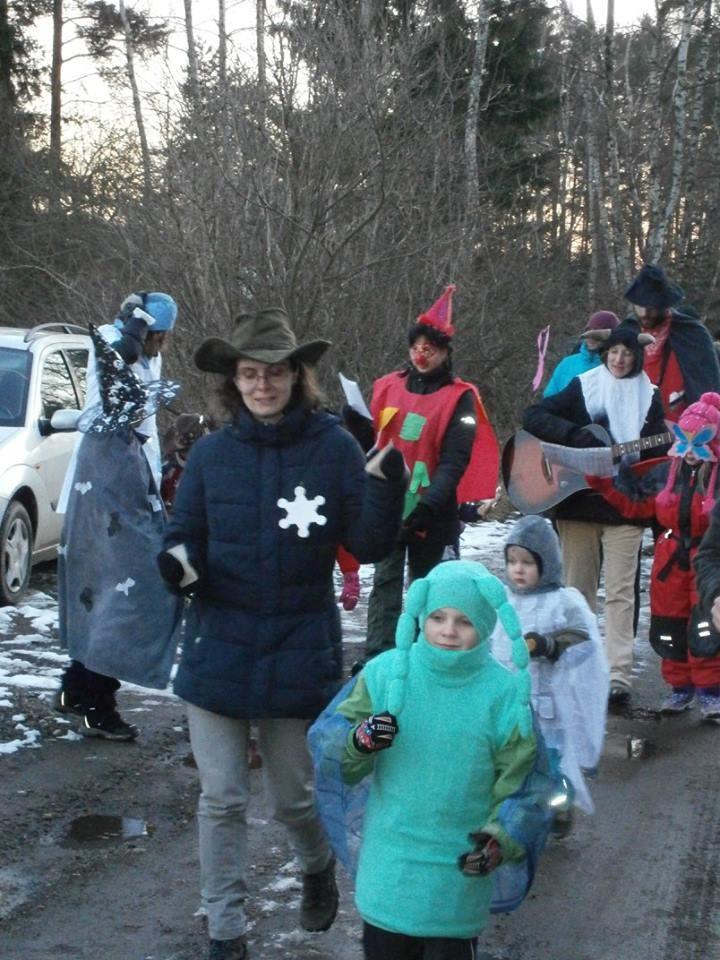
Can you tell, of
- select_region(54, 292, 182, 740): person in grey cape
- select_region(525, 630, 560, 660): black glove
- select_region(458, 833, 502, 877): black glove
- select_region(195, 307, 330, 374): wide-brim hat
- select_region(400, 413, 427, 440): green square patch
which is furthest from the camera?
select_region(400, 413, 427, 440): green square patch

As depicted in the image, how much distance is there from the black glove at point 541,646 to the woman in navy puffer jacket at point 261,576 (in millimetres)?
1068

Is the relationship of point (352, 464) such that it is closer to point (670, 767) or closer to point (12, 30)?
point (670, 767)

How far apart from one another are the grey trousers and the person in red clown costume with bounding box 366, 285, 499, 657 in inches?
105

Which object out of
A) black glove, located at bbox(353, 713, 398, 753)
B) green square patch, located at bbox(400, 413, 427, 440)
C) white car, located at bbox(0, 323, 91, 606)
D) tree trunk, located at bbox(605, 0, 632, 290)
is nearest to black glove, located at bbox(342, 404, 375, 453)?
green square patch, located at bbox(400, 413, 427, 440)

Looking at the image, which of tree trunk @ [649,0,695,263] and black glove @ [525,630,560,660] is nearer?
black glove @ [525,630,560,660]

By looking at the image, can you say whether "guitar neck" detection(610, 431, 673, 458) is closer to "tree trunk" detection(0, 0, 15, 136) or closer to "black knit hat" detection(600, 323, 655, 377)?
"black knit hat" detection(600, 323, 655, 377)

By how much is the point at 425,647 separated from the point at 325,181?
10316 millimetres

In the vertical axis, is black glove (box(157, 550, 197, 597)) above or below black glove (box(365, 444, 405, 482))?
below

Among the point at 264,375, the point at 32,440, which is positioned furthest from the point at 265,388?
the point at 32,440

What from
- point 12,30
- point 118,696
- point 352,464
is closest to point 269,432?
Answer: point 352,464

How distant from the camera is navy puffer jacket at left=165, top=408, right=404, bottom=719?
415cm

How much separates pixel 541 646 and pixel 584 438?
2448mm

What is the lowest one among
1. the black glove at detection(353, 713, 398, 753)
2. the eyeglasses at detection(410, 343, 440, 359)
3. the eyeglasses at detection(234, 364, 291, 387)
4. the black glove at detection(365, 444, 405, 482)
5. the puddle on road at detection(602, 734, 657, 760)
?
the puddle on road at detection(602, 734, 657, 760)

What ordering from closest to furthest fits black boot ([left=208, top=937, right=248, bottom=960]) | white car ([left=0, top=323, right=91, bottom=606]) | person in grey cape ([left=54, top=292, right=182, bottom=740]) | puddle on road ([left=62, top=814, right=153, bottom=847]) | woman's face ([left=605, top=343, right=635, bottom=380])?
1. black boot ([left=208, top=937, right=248, bottom=960])
2. puddle on road ([left=62, top=814, right=153, bottom=847])
3. person in grey cape ([left=54, top=292, right=182, bottom=740])
4. woman's face ([left=605, top=343, right=635, bottom=380])
5. white car ([left=0, top=323, right=91, bottom=606])
